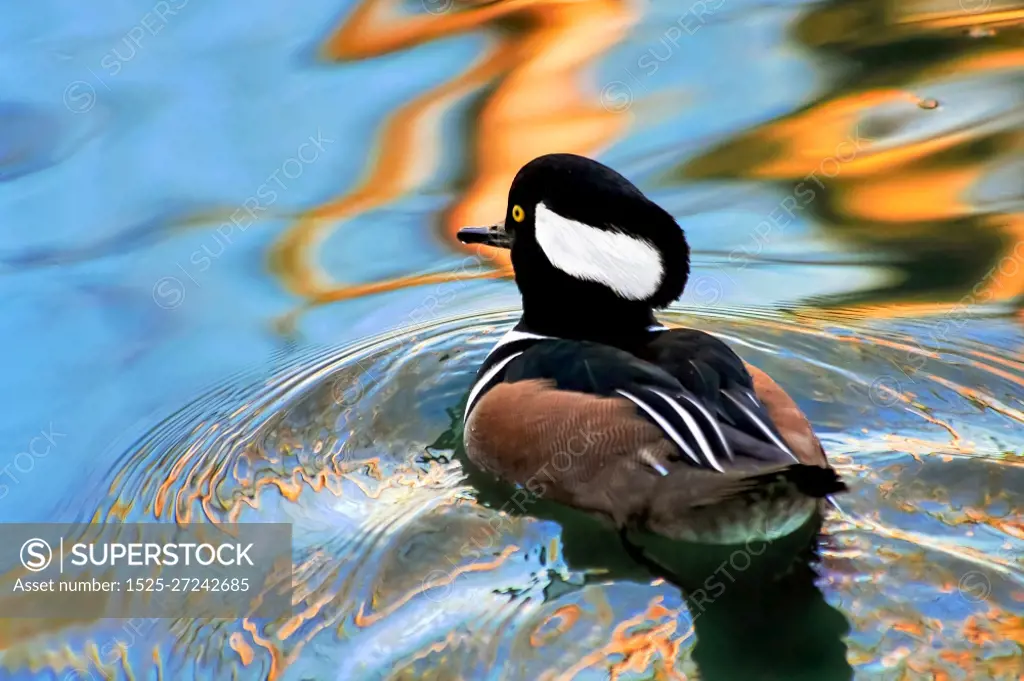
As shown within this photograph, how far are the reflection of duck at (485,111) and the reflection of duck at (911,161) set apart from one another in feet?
3.64

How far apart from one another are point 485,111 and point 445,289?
2239mm

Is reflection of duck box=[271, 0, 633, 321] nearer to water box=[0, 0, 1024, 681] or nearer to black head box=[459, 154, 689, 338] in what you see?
water box=[0, 0, 1024, 681]

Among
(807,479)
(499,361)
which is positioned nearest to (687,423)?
(807,479)

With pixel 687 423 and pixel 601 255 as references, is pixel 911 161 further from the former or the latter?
pixel 687 423

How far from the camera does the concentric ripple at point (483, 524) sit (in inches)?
151

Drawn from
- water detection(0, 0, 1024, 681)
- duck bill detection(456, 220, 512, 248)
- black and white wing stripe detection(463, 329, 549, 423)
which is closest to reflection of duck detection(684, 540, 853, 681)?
water detection(0, 0, 1024, 681)

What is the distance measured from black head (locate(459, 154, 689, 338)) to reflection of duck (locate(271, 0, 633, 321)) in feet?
5.56

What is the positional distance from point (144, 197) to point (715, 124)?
3.77m

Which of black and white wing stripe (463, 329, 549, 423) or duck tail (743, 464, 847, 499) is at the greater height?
black and white wing stripe (463, 329, 549, 423)

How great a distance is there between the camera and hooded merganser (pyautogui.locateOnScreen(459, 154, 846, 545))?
4.09 m

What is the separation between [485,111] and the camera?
27.8 ft

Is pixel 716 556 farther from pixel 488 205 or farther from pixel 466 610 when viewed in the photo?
pixel 488 205

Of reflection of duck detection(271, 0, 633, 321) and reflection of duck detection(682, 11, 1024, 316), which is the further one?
reflection of duck detection(271, 0, 633, 321)

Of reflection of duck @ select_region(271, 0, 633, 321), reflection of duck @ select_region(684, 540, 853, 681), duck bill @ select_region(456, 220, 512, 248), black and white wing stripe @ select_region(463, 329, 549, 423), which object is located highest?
reflection of duck @ select_region(271, 0, 633, 321)
